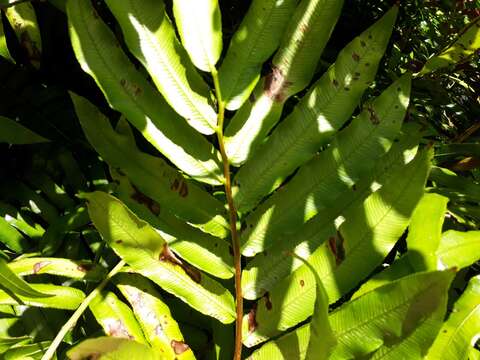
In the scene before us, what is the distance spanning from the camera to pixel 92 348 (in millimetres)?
432

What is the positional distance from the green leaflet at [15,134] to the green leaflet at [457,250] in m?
0.55

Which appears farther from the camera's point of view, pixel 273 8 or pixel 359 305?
pixel 273 8

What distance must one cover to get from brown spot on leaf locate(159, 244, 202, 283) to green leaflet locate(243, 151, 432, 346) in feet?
0.36

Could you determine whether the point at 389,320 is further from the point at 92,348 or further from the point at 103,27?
the point at 103,27

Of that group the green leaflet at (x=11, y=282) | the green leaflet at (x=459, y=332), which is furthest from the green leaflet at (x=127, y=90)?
the green leaflet at (x=459, y=332)

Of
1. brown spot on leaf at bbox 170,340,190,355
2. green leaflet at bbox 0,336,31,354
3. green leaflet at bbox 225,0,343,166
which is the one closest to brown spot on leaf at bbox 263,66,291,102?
green leaflet at bbox 225,0,343,166

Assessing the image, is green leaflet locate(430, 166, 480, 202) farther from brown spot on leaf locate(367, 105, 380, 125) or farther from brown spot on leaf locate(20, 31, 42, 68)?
brown spot on leaf locate(20, 31, 42, 68)

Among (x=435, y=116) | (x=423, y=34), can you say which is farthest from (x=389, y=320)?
(x=423, y=34)

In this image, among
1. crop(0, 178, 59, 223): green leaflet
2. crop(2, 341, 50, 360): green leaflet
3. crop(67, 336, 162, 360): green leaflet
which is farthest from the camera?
crop(0, 178, 59, 223): green leaflet

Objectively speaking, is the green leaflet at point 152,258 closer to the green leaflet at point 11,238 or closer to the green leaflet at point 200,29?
the green leaflet at point 200,29

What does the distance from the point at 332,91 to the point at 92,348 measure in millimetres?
393

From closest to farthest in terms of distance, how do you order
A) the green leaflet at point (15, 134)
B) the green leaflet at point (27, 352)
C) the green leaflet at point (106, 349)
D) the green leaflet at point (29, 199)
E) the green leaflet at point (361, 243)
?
the green leaflet at point (106, 349), the green leaflet at point (361, 243), the green leaflet at point (27, 352), the green leaflet at point (15, 134), the green leaflet at point (29, 199)

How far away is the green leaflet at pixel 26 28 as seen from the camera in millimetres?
824

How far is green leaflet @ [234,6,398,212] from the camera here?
64 centimetres
